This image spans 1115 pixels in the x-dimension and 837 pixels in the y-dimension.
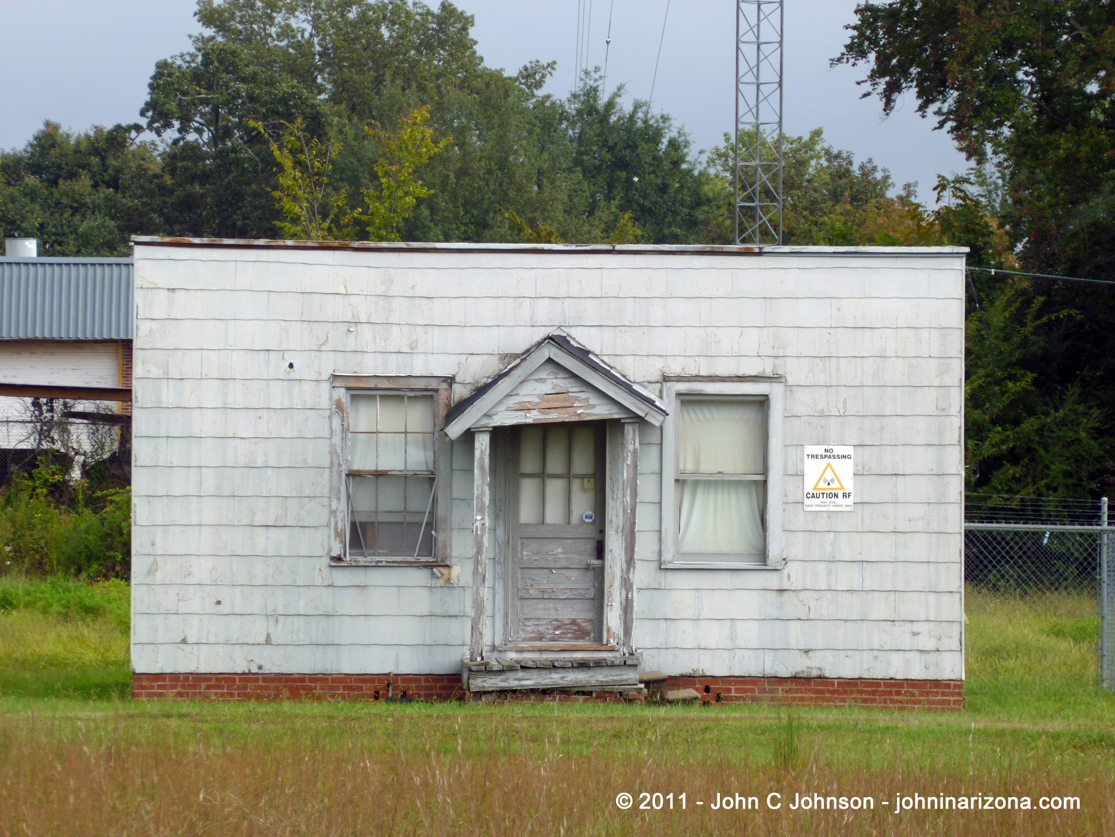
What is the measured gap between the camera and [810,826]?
5.20 meters

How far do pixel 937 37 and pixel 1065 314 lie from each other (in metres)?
6.00

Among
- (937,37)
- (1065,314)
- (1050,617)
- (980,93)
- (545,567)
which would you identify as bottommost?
(1050,617)

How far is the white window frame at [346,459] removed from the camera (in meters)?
9.29

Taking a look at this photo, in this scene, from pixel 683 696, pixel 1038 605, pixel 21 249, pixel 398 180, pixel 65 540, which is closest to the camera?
pixel 683 696

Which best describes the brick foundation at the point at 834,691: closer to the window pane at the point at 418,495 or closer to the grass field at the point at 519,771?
the grass field at the point at 519,771

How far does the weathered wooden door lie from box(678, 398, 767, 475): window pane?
765mm

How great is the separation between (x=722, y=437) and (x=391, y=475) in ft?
9.45

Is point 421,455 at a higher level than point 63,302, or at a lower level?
lower

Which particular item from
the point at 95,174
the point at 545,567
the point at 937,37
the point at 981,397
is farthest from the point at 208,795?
the point at 95,174

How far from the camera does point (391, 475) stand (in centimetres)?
938

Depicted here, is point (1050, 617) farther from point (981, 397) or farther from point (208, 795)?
point (208, 795)

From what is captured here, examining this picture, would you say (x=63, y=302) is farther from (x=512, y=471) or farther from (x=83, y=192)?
(x=83, y=192)

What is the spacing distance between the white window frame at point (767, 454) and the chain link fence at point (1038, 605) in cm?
196

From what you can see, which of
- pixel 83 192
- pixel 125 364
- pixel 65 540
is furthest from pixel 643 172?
pixel 65 540
